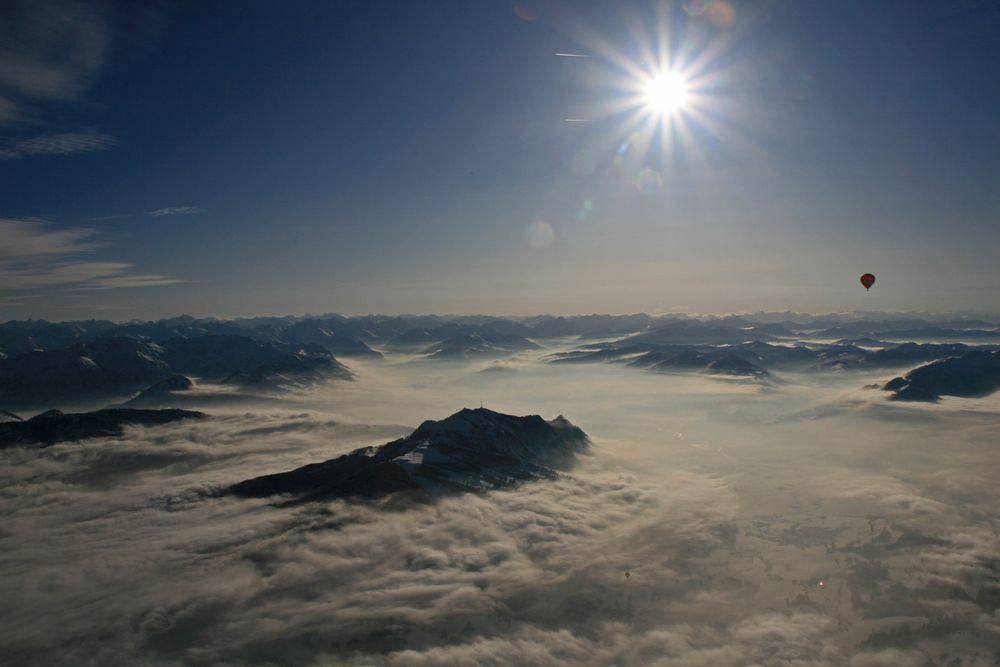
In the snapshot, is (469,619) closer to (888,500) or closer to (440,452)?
(440,452)

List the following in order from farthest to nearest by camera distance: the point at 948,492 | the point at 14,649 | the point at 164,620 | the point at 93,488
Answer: the point at 93,488, the point at 948,492, the point at 164,620, the point at 14,649

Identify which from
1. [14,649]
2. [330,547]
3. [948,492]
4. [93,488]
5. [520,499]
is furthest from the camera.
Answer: [93,488]

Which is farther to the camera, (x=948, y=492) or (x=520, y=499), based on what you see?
(x=948, y=492)

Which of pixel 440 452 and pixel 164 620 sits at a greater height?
pixel 440 452

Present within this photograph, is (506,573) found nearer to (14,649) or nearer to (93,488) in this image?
(14,649)

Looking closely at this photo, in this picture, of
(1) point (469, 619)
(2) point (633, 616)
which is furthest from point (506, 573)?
(2) point (633, 616)

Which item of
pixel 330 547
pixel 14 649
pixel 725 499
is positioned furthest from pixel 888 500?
pixel 14 649
